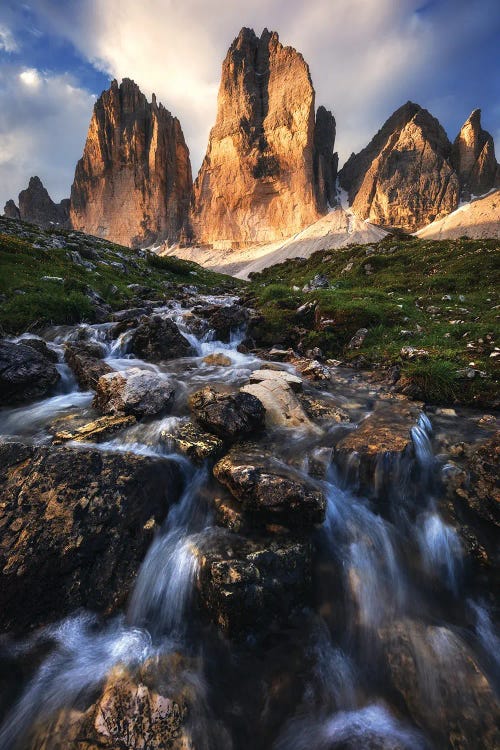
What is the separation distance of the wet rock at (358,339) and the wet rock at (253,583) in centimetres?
810

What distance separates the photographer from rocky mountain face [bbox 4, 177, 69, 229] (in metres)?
141

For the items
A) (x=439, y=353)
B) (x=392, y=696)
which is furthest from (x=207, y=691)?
(x=439, y=353)

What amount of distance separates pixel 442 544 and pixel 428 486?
0.92 metres

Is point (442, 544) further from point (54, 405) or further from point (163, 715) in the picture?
point (54, 405)

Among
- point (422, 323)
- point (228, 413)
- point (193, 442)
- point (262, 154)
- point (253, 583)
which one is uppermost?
point (262, 154)

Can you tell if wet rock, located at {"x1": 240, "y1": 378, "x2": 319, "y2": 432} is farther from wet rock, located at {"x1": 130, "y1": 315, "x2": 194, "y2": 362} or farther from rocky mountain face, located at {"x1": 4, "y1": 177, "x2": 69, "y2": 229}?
rocky mountain face, located at {"x1": 4, "y1": 177, "x2": 69, "y2": 229}

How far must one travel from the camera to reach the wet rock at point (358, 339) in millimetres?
11034

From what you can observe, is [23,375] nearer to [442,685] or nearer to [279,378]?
[279,378]

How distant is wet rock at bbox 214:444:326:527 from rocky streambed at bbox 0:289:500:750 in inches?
1.2

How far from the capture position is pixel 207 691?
3.25 metres

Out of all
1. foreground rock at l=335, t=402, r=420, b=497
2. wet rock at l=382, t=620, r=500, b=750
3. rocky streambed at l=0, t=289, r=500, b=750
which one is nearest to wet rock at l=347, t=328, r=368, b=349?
rocky streambed at l=0, t=289, r=500, b=750

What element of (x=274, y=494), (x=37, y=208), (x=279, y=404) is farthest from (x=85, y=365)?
(x=37, y=208)

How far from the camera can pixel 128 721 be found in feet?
9.11

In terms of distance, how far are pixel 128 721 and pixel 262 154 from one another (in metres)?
122
